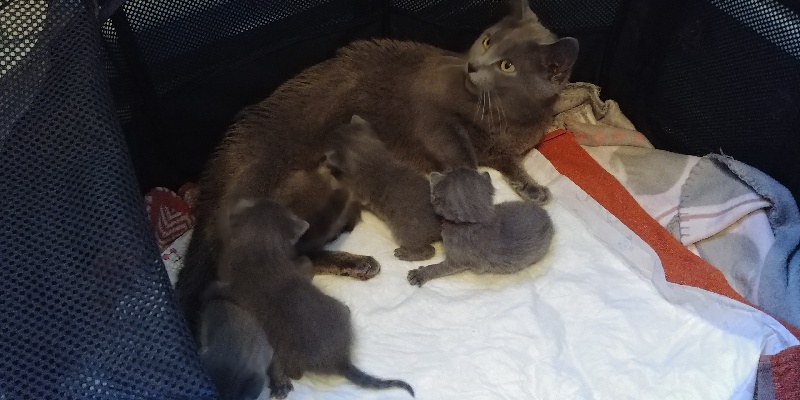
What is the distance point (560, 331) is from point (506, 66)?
614 mm

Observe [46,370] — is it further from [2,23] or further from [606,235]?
[606,235]

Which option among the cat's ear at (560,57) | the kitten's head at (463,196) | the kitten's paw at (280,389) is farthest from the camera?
the cat's ear at (560,57)

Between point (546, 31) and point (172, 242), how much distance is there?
1.01m

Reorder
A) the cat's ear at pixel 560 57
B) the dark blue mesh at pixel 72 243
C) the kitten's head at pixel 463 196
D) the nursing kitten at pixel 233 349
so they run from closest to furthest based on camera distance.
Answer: the dark blue mesh at pixel 72 243 → the nursing kitten at pixel 233 349 → the kitten's head at pixel 463 196 → the cat's ear at pixel 560 57

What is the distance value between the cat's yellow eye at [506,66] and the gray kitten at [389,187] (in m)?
0.32

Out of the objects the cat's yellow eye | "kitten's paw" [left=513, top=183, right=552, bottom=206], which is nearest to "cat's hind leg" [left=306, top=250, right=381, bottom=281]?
"kitten's paw" [left=513, top=183, right=552, bottom=206]

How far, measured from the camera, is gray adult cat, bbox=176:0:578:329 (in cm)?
145

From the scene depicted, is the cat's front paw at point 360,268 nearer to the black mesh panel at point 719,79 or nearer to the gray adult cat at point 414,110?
the gray adult cat at point 414,110

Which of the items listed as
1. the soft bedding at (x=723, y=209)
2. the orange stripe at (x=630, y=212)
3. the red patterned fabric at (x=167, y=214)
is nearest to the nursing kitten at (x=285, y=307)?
the red patterned fabric at (x=167, y=214)

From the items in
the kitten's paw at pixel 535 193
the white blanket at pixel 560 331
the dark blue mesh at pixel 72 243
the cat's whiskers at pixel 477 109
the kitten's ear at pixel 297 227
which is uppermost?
the dark blue mesh at pixel 72 243

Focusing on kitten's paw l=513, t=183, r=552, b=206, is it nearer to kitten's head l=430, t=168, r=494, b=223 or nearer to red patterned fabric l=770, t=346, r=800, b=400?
kitten's head l=430, t=168, r=494, b=223

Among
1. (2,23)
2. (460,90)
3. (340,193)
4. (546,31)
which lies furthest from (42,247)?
(546,31)

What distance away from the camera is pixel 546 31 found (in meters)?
1.51

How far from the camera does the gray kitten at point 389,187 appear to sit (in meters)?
1.40
